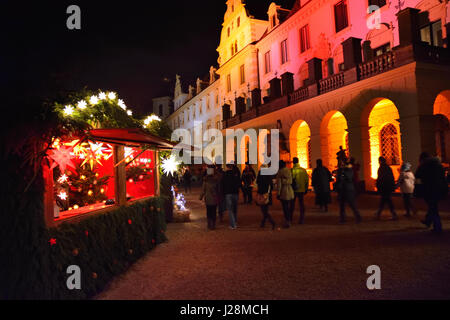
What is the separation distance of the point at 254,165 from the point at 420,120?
13.6m

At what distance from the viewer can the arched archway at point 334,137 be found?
1783cm

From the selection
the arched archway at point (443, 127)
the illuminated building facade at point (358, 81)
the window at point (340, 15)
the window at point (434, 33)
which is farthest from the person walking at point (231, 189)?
the window at point (340, 15)

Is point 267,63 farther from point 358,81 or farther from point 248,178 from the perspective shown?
point 248,178

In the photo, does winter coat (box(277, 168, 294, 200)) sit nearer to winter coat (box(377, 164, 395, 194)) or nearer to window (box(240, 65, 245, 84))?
winter coat (box(377, 164, 395, 194))

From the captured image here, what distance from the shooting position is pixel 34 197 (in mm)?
3537

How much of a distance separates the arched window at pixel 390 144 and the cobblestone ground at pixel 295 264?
8304 mm

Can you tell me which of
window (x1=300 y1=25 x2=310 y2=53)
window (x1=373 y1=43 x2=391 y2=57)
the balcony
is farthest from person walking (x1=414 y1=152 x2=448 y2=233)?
window (x1=300 y1=25 x2=310 y2=53)

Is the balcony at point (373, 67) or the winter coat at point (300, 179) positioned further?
the balcony at point (373, 67)

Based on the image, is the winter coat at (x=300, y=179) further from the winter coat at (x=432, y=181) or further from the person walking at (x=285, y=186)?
the winter coat at (x=432, y=181)

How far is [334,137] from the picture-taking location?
19.7m

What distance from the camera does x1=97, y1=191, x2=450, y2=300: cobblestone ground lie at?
3.98m

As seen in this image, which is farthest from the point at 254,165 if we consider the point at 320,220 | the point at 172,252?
the point at 172,252

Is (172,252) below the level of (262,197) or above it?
below
